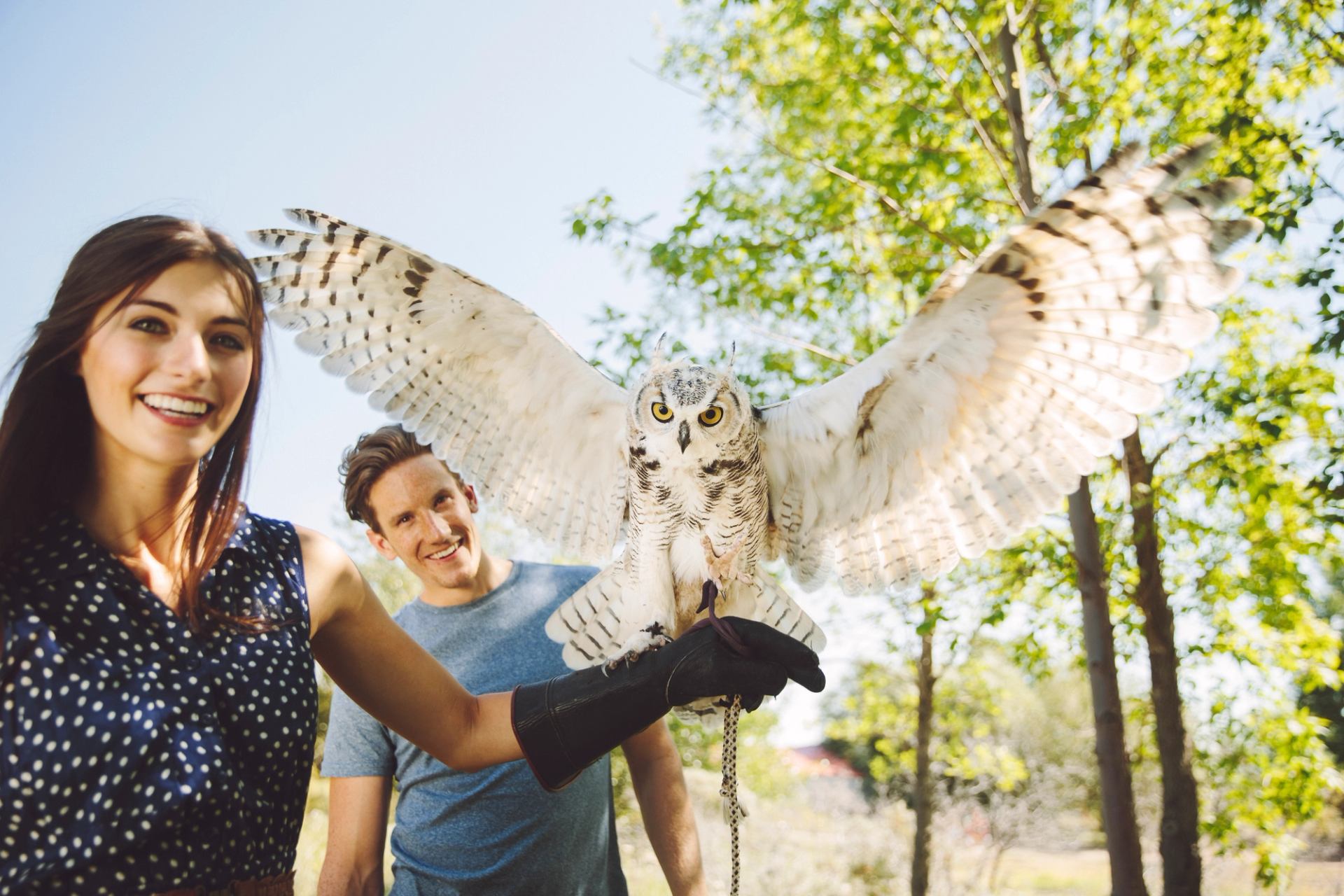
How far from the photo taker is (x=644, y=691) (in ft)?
5.57

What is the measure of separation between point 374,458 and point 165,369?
1300 millimetres

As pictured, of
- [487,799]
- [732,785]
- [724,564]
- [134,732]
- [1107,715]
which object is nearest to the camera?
[134,732]

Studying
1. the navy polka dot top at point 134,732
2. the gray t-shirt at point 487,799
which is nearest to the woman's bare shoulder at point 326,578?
the navy polka dot top at point 134,732

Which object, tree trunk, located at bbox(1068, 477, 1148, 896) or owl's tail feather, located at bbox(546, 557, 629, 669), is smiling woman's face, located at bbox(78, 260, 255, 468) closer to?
owl's tail feather, located at bbox(546, 557, 629, 669)

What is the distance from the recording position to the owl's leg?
209 centimetres

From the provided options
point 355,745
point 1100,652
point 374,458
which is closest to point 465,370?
point 374,458

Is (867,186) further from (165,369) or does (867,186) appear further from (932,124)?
(165,369)

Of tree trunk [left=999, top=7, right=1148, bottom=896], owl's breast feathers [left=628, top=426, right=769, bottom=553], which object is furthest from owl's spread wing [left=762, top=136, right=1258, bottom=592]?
tree trunk [left=999, top=7, right=1148, bottom=896]

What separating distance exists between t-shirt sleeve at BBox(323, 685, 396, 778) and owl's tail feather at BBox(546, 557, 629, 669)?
57cm

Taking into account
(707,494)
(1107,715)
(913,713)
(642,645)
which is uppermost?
(913,713)

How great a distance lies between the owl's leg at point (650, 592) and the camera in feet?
6.86

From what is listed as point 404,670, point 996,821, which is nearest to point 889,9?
point 404,670

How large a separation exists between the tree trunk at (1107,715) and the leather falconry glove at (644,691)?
A: 11.2ft

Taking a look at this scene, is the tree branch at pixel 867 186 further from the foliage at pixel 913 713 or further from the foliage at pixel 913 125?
the foliage at pixel 913 713
